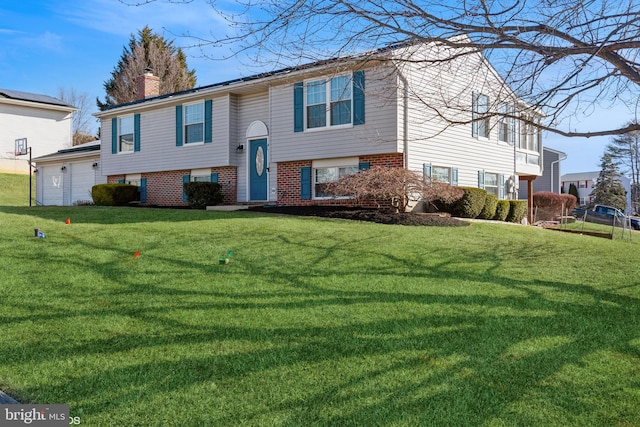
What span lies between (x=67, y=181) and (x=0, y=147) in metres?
13.1

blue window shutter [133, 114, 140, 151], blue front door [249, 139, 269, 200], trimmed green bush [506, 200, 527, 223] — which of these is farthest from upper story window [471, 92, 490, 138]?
blue window shutter [133, 114, 140, 151]

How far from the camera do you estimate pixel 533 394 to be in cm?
370

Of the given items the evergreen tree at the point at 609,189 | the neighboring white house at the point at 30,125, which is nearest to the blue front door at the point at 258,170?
the neighboring white house at the point at 30,125

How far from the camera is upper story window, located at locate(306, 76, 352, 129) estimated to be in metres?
14.9

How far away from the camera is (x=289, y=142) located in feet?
53.6

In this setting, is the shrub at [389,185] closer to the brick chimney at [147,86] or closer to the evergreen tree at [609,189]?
the brick chimney at [147,86]

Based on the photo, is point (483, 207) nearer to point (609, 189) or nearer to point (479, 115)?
point (479, 115)

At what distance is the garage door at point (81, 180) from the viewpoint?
81.1 feet

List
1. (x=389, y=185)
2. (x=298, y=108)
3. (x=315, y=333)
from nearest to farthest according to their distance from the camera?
1. (x=315, y=333)
2. (x=389, y=185)
3. (x=298, y=108)

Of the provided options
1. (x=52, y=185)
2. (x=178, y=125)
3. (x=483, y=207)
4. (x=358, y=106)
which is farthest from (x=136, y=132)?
(x=483, y=207)

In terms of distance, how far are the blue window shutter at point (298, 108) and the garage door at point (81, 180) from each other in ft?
43.3

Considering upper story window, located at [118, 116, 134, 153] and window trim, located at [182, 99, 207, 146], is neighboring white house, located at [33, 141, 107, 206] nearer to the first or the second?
upper story window, located at [118, 116, 134, 153]

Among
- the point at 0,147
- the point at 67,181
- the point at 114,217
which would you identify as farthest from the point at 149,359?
the point at 0,147

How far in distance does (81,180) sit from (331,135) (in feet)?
52.1
